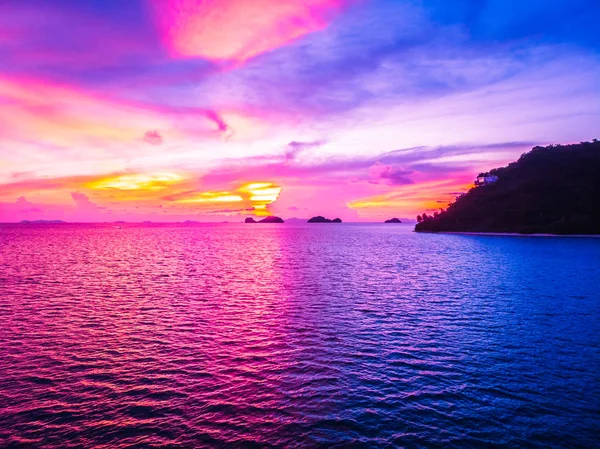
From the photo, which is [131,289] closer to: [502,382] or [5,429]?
[5,429]

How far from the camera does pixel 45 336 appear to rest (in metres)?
36.7

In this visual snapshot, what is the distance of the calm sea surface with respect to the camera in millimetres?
20734

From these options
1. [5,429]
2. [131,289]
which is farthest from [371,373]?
[131,289]

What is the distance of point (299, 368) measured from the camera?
2973cm

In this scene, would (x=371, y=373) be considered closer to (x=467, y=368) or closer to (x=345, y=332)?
(x=467, y=368)

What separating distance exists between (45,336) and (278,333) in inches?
931

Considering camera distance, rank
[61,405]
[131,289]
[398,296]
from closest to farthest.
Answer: [61,405] → [398,296] → [131,289]

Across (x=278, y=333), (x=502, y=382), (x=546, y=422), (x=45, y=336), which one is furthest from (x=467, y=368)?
(x=45, y=336)

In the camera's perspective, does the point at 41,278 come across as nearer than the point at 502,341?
No

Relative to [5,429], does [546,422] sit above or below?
below

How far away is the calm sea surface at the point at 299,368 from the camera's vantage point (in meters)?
20.7


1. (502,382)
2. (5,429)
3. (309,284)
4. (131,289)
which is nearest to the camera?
(5,429)

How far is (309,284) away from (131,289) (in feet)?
105

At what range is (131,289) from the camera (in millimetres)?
63219
